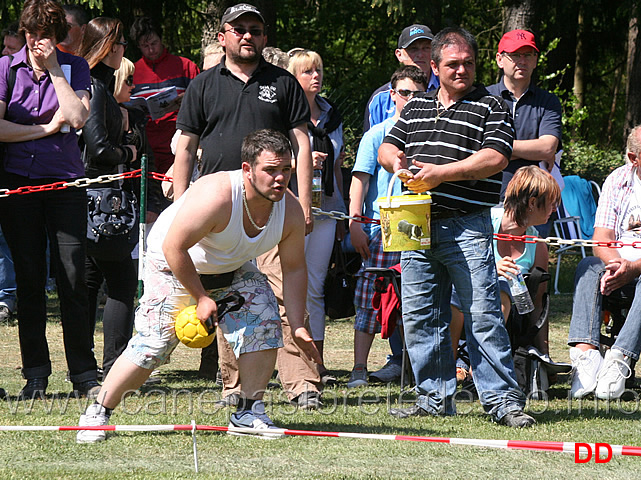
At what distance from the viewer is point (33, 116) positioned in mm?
5543

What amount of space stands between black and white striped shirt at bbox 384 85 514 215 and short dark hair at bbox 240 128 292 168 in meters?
0.86

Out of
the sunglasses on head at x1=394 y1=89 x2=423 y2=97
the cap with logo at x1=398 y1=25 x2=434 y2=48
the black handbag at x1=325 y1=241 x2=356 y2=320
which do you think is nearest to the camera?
the sunglasses on head at x1=394 y1=89 x2=423 y2=97

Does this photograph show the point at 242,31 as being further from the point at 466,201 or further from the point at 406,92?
the point at 466,201

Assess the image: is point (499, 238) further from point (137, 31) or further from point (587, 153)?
point (587, 153)

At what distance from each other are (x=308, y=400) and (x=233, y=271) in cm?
109

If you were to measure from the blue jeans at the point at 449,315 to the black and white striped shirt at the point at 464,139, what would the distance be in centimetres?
10

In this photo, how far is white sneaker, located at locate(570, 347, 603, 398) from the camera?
587 centimetres

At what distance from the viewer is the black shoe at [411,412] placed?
522cm

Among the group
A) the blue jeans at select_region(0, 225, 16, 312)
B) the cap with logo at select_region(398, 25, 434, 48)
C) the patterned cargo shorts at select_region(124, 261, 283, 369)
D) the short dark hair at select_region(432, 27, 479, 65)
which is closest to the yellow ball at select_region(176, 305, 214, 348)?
the patterned cargo shorts at select_region(124, 261, 283, 369)

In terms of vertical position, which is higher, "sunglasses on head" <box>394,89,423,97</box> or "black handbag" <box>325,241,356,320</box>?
"sunglasses on head" <box>394,89,423,97</box>

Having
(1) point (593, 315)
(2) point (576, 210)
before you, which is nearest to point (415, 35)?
(1) point (593, 315)

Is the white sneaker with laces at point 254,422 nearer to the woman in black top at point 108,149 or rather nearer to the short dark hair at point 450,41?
the woman in black top at point 108,149

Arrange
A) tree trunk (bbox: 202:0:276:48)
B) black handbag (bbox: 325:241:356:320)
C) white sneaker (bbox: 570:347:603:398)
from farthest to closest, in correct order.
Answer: tree trunk (bbox: 202:0:276:48), black handbag (bbox: 325:241:356:320), white sneaker (bbox: 570:347:603:398)

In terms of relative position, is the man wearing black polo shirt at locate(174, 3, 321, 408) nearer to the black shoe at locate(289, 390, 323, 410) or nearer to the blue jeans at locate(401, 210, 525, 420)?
the black shoe at locate(289, 390, 323, 410)
